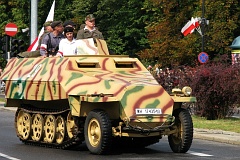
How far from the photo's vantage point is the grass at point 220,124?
77.1 feet

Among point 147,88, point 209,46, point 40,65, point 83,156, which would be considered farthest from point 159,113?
point 209,46

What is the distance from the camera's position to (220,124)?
980 inches

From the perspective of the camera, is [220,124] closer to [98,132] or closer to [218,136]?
[218,136]

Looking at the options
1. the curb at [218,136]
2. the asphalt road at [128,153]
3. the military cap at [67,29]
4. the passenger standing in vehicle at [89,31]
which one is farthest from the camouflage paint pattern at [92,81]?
the curb at [218,136]

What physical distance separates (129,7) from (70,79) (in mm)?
55312

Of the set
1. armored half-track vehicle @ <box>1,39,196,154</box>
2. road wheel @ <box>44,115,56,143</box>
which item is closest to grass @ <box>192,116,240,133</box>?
armored half-track vehicle @ <box>1,39,196,154</box>

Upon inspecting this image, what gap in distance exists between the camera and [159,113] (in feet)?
54.0

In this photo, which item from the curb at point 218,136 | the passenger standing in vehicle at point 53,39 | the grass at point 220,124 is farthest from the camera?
the grass at point 220,124

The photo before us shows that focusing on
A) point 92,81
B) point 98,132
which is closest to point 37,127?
point 92,81

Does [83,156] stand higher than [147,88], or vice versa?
[147,88]

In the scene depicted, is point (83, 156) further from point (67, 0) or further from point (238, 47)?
point (67, 0)

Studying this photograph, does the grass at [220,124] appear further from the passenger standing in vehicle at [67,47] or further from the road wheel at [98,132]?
the road wheel at [98,132]

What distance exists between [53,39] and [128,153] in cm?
366

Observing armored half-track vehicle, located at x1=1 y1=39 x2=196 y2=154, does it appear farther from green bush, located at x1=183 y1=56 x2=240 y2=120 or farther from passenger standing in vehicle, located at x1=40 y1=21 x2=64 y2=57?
green bush, located at x1=183 y1=56 x2=240 y2=120
